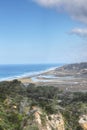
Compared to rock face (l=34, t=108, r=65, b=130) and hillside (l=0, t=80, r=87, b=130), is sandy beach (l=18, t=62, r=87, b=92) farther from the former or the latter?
rock face (l=34, t=108, r=65, b=130)

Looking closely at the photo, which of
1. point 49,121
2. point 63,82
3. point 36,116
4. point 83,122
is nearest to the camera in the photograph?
point 36,116

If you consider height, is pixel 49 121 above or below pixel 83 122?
above

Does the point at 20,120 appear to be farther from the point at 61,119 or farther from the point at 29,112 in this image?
the point at 61,119

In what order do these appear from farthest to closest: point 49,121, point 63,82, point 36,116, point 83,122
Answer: point 63,82, point 83,122, point 49,121, point 36,116

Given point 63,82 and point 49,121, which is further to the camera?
point 63,82

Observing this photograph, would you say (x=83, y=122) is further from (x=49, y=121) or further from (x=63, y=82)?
(x=63, y=82)

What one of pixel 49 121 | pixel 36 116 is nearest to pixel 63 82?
pixel 49 121

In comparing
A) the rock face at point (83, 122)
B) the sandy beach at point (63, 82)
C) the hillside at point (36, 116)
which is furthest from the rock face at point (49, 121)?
the sandy beach at point (63, 82)

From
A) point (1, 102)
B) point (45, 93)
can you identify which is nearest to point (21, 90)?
point (45, 93)

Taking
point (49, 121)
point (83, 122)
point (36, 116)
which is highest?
point (36, 116)
